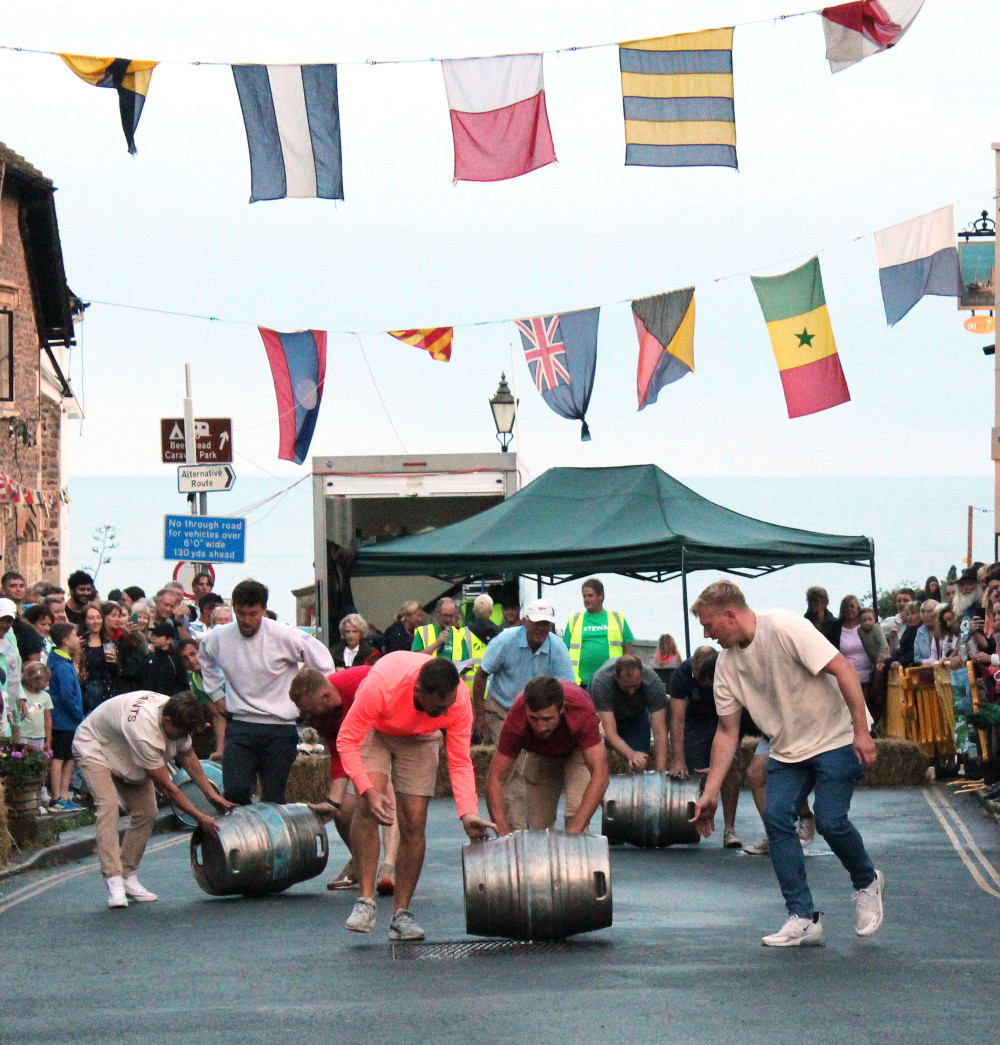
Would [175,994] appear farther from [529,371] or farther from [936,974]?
[529,371]

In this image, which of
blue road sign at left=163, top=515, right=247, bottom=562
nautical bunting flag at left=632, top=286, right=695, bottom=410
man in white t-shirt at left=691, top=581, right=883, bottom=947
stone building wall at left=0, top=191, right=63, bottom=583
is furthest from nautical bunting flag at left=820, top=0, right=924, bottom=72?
stone building wall at left=0, top=191, right=63, bottom=583

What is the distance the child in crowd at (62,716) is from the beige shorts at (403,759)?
246 inches

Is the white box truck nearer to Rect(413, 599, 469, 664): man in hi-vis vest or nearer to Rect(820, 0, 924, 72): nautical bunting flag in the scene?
Rect(413, 599, 469, 664): man in hi-vis vest

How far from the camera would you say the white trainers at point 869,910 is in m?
8.27

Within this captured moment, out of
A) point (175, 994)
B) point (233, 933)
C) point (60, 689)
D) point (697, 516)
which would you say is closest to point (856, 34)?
point (697, 516)

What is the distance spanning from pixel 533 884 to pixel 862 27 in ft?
32.7

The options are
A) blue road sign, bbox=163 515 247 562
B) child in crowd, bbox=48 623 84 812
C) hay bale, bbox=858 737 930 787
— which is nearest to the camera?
child in crowd, bbox=48 623 84 812

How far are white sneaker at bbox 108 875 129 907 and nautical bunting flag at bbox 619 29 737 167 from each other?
9186 millimetres

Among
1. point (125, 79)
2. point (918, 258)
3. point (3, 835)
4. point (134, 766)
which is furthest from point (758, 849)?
point (918, 258)

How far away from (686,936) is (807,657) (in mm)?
1527

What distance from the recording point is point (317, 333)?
74.6 ft

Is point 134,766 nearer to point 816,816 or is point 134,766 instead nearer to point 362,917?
point 362,917

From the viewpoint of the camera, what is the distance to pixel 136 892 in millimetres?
10438

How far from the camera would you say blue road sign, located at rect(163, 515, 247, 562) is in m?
21.8
